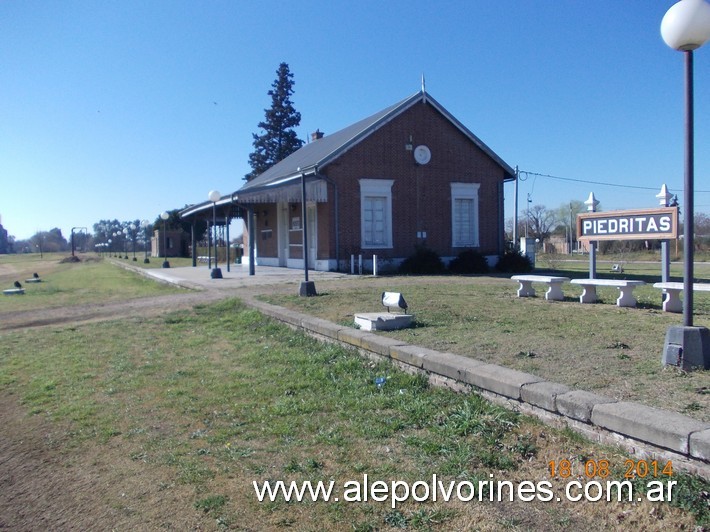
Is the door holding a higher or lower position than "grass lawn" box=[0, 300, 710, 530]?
higher

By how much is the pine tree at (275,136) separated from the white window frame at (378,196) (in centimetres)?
3305

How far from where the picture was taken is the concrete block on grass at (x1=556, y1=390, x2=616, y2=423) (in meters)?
3.67

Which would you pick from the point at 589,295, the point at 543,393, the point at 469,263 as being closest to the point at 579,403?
the point at 543,393

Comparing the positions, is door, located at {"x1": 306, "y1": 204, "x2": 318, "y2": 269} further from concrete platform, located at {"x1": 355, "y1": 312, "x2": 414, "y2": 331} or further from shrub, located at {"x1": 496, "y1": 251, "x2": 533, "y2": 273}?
concrete platform, located at {"x1": 355, "y1": 312, "x2": 414, "y2": 331}

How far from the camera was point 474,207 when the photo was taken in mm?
23516

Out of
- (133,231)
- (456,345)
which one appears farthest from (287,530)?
(133,231)

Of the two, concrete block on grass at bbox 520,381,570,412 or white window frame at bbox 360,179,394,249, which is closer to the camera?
concrete block on grass at bbox 520,381,570,412

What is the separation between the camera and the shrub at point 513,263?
22.4 metres

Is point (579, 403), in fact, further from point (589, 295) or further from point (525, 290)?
point (525, 290)

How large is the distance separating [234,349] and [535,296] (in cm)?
589

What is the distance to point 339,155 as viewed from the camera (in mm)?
20703

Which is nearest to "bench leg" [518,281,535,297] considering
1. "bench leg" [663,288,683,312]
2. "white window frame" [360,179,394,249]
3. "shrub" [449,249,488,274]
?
"bench leg" [663,288,683,312]

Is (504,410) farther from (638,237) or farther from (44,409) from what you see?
(638,237)

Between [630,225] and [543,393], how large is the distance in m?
6.47
